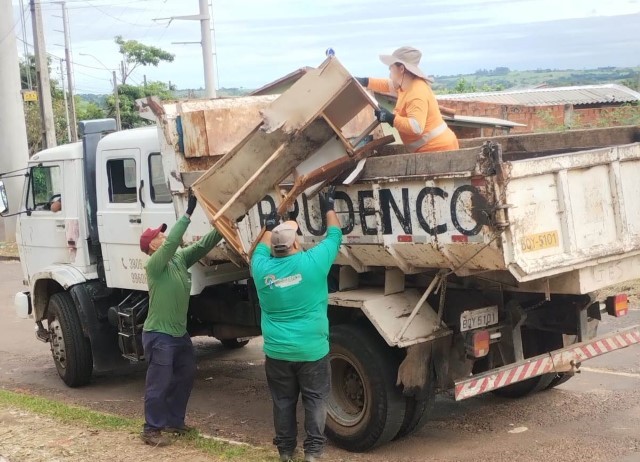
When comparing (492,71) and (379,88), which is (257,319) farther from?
(492,71)

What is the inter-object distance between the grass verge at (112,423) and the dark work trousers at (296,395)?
0.74 ft

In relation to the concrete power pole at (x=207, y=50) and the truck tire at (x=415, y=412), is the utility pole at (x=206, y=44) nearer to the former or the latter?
the concrete power pole at (x=207, y=50)

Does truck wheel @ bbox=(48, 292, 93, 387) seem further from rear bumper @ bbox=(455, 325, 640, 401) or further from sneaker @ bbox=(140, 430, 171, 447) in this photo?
rear bumper @ bbox=(455, 325, 640, 401)

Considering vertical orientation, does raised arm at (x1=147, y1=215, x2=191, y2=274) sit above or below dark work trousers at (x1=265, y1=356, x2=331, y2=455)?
above

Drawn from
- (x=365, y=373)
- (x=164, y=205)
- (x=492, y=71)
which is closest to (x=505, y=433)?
(x=365, y=373)

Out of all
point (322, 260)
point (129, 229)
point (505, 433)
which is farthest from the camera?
point (129, 229)

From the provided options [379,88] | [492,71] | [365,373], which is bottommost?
[365,373]

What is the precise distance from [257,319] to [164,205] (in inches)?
49.4

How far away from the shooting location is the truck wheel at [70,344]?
324 inches

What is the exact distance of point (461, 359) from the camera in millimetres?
5719

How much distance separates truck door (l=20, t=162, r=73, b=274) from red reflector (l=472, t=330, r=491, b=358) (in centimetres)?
449

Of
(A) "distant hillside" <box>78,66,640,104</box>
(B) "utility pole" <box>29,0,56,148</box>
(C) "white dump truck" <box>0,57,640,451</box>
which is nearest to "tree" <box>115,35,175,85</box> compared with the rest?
(A) "distant hillside" <box>78,66,640,104</box>

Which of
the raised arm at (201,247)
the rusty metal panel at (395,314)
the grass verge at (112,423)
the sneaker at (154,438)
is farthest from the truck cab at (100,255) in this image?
the rusty metal panel at (395,314)

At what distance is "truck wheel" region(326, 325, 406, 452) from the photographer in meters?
5.62
